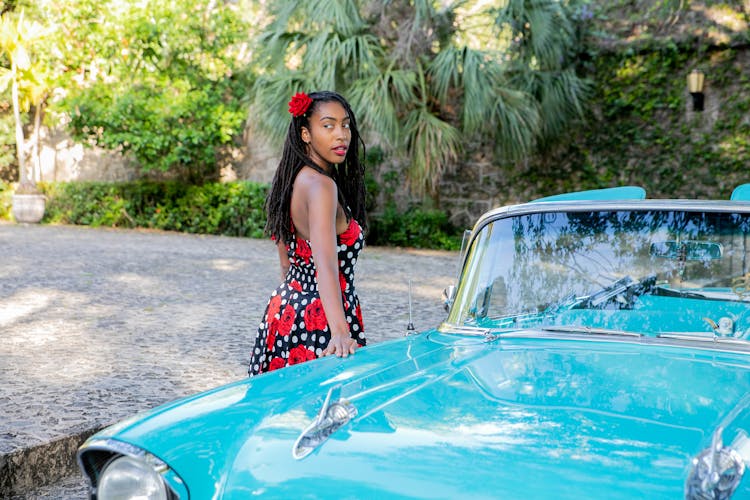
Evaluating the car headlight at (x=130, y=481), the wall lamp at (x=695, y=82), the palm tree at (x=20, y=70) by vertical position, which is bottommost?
the car headlight at (x=130, y=481)

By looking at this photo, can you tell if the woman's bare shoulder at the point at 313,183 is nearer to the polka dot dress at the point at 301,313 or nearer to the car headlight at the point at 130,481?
the polka dot dress at the point at 301,313

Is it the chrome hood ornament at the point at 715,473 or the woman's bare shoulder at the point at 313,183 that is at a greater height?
the woman's bare shoulder at the point at 313,183

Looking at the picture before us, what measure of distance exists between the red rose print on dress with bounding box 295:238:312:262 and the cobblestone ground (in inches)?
63.1

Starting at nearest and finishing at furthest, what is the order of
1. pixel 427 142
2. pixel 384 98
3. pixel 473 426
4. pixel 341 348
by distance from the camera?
pixel 473 426, pixel 341 348, pixel 384 98, pixel 427 142

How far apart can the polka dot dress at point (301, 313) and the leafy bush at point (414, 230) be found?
39.0 feet

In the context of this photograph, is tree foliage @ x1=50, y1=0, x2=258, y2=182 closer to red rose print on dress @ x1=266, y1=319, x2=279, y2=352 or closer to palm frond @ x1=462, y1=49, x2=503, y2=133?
palm frond @ x1=462, y1=49, x2=503, y2=133

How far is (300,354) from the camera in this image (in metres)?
2.96

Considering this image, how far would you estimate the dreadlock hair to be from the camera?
9.75 feet

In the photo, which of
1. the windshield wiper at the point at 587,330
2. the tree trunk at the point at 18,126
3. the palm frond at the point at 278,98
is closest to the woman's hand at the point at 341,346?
the windshield wiper at the point at 587,330

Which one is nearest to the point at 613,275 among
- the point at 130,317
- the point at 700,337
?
the point at 700,337

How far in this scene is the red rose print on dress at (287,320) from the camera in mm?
2971

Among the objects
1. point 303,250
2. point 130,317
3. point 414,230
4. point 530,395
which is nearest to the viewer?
point 530,395

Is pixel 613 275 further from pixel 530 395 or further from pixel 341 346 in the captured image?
pixel 341 346

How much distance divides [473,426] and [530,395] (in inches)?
9.3
